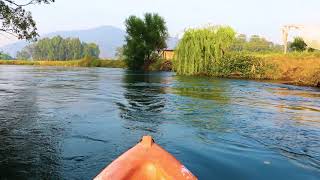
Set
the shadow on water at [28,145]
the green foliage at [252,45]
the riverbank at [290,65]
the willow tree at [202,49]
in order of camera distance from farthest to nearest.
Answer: the green foliage at [252,45]
the willow tree at [202,49]
the riverbank at [290,65]
the shadow on water at [28,145]

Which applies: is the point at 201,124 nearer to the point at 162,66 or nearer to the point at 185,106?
the point at 185,106

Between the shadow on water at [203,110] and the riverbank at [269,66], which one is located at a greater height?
the riverbank at [269,66]

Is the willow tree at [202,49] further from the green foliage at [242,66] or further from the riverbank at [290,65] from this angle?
the riverbank at [290,65]

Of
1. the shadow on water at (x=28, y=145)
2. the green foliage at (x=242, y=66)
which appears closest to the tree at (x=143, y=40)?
the green foliage at (x=242, y=66)

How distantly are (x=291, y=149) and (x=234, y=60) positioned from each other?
31.1 meters

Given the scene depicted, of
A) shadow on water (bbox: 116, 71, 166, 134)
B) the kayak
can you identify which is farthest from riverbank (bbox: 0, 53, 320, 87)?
the kayak

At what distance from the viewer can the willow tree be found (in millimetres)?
41906

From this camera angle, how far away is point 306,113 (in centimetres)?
1556

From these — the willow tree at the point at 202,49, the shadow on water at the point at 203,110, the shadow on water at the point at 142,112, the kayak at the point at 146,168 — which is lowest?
the shadow on water at the point at 203,110

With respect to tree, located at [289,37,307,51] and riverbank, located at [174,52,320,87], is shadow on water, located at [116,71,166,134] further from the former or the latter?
tree, located at [289,37,307,51]

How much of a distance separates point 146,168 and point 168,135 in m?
6.19

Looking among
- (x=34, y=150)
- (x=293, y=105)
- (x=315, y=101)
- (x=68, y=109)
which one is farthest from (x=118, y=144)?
(x=315, y=101)

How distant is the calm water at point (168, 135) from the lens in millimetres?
8016

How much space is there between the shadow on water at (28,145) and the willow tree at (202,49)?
28487 mm
